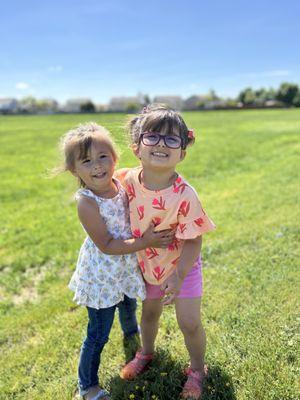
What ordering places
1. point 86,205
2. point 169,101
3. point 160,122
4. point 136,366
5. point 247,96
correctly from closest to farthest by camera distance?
point 160,122 → point 86,205 → point 136,366 → point 169,101 → point 247,96

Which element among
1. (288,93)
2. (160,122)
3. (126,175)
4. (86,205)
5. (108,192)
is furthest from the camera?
(288,93)

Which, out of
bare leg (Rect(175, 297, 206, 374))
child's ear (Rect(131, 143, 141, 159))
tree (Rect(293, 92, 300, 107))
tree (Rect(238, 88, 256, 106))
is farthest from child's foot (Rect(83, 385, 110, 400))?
tree (Rect(238, 88, 256, 106))

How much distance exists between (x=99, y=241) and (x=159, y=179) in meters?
0.55

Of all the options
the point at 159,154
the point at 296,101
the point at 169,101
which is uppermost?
the point at 159,154

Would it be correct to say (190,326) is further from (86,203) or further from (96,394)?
(86,203)

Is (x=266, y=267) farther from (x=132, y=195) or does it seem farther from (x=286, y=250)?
(x=132, y=195)

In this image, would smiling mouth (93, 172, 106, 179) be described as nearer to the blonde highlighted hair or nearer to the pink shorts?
the blonde highlighted hair

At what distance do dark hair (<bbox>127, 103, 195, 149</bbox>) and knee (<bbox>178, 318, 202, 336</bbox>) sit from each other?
118 centimetres

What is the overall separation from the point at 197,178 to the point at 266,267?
596 cm

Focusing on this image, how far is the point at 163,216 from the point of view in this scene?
2.69 m

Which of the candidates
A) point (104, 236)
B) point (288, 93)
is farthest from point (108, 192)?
point (288, 93)

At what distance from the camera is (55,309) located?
441 centimetres

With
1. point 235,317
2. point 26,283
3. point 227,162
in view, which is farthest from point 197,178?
point 235,317

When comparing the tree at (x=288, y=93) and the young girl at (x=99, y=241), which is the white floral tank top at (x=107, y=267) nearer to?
the young girl at (x=99, y=241)
